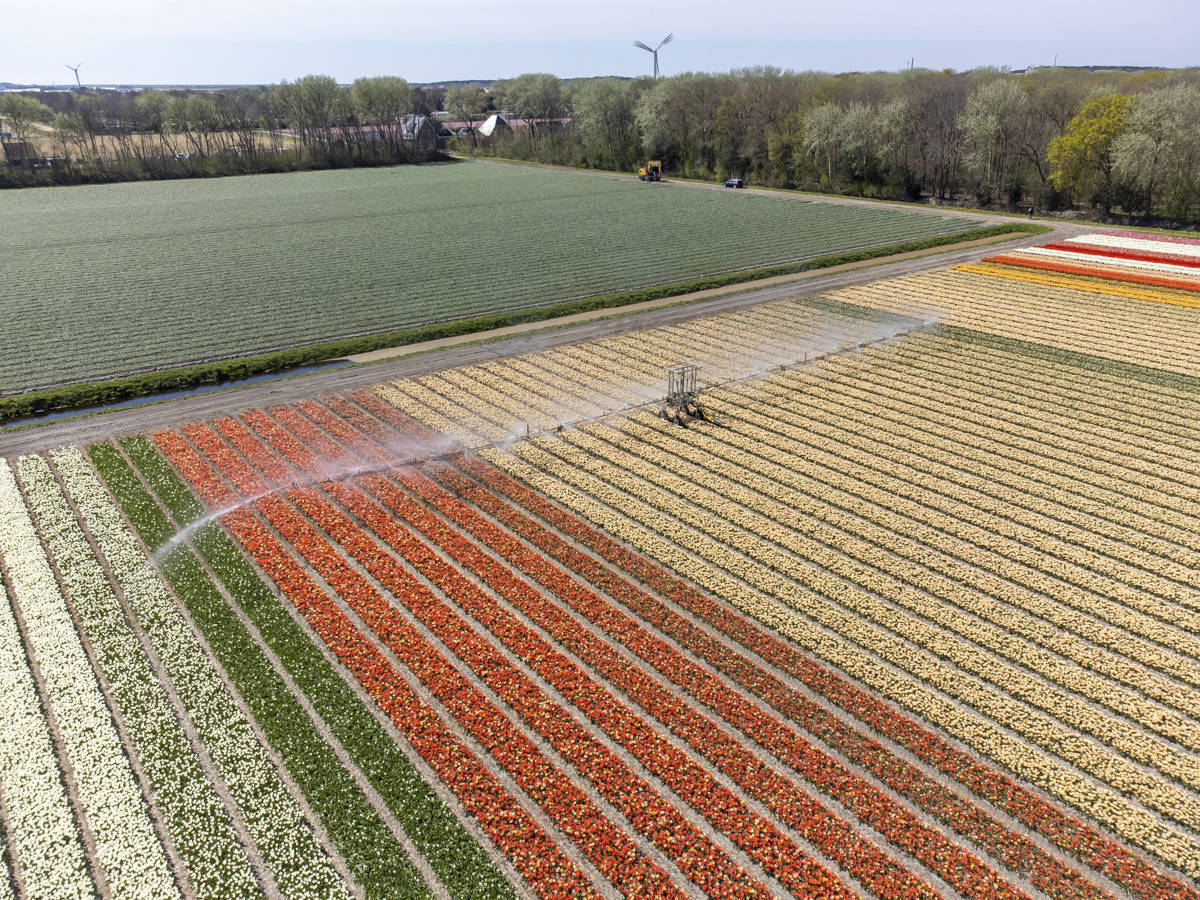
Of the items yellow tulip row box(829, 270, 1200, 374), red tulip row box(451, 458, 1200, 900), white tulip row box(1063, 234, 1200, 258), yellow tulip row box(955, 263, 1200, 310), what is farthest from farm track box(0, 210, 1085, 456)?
red tulip row box(451, 458, 1200, 900)

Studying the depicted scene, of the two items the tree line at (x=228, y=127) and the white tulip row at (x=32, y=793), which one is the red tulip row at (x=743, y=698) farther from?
the tree line at (x=228, y=127)

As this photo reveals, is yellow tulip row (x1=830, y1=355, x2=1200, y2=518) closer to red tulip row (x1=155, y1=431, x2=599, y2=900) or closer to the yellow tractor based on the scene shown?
red tulip row (x1=155, y1=431, x2=599, y2=900)

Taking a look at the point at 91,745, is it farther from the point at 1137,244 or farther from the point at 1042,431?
the point at 1137,244

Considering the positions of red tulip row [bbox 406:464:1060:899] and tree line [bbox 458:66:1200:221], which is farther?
tree line [bbox 458:66:1200:221]

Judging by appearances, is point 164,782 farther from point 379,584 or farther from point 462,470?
point 462,470

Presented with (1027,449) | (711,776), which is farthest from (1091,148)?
(711,776)

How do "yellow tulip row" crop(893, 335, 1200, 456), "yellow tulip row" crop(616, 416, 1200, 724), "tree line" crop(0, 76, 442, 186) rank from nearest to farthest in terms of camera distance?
1. "yellow tulip row" crop(616, 416, 1200, 724)
2. "yellow tulip row" crop(893, 335, 1200, 456)
3. "tree line" crop(0, 76, 442, 186)

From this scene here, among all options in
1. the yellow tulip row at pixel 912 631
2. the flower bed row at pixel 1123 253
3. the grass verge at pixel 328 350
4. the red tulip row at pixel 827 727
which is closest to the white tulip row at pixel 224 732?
the red tulip row at pixel 827 727
